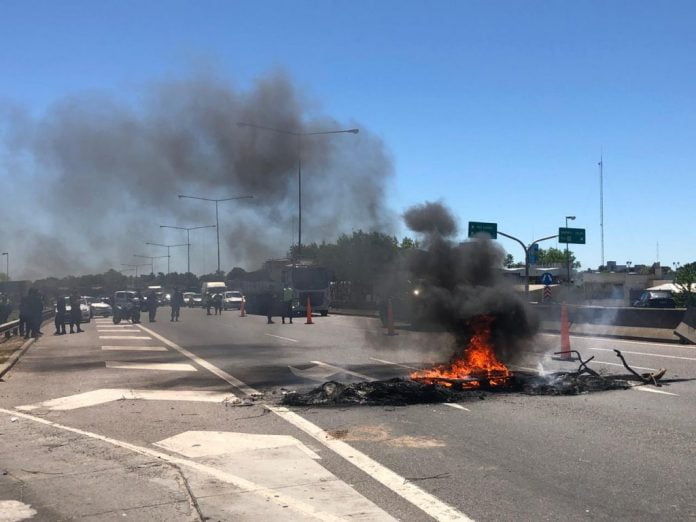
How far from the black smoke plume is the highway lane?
1.74 m

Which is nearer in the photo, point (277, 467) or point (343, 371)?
Answer: point (277, 467)

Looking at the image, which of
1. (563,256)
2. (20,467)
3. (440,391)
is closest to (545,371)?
(440,391)

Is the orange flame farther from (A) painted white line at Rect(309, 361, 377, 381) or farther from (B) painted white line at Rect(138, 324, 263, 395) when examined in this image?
(B) painted white line at Rect(138, 324, 263, 395)

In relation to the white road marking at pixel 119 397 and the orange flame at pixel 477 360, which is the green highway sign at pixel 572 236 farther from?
the white road marking at pixel 119 397

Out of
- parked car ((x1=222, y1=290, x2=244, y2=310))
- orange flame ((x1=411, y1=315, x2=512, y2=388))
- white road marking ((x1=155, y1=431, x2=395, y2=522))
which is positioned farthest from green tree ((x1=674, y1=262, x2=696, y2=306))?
white road marking ((x1=155, y1=431, x2=395, y2=522))

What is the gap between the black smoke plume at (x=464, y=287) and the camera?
11.4m

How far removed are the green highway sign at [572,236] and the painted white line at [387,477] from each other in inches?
996

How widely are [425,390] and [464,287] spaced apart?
8.68 ft

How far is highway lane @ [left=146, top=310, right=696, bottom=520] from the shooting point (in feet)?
16.5

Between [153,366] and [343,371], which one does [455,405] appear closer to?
[343,371]

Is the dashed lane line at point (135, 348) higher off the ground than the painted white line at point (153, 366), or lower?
lower

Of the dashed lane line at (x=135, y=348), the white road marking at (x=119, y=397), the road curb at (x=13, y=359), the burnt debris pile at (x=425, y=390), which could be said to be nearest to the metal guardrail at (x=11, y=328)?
the road curb at (x=13, y=359)

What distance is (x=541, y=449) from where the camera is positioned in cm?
663

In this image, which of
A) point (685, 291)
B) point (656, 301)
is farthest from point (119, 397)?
point (685, 291)
